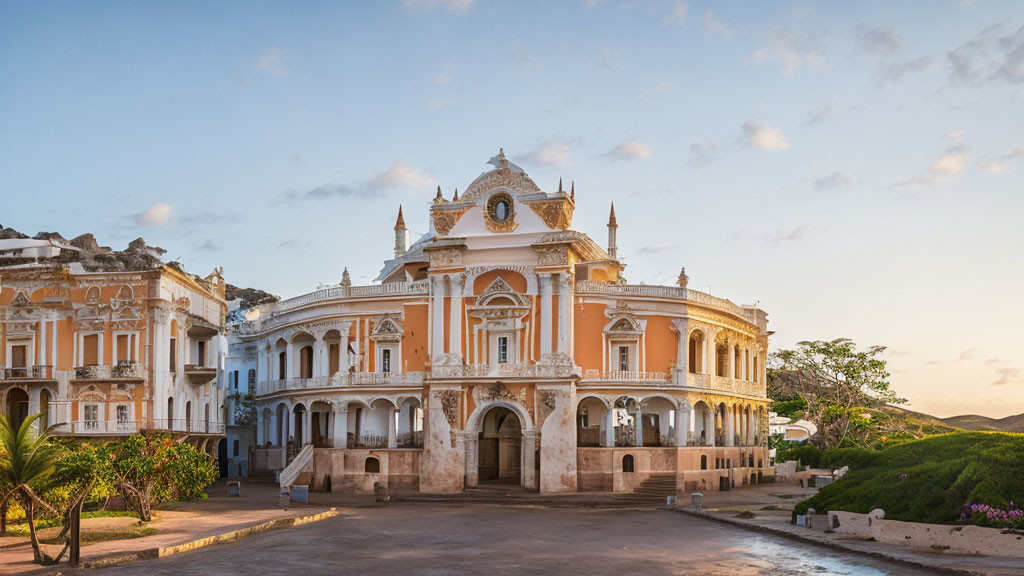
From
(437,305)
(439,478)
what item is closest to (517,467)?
(439,478)

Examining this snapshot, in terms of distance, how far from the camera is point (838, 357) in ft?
199

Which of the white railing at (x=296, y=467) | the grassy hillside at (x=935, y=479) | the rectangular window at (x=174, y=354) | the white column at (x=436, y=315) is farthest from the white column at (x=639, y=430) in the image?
the rectangular window at (x=174, y=354)

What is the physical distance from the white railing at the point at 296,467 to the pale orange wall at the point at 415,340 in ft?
19.4

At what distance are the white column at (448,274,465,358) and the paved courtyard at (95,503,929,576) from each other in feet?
38.4

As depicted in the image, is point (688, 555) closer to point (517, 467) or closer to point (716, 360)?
point (517, 467)

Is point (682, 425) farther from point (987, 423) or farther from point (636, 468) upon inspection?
point (987, 423)

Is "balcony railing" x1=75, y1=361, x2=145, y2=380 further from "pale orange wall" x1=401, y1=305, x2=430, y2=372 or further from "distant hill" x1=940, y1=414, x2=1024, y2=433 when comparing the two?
"distant hill" x1=940, y1=414, x2=1024, y2=433

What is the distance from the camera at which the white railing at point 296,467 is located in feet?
145

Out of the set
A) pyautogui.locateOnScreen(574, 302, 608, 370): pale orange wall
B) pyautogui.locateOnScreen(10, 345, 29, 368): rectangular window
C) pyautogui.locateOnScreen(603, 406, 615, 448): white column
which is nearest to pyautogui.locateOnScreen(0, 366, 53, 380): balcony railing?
pyautogui.locateOnScreen(10, 345, 29, 368): rectangular window

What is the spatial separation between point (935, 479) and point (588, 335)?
20.6 m

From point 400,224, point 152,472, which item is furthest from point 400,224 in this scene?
point 152,472

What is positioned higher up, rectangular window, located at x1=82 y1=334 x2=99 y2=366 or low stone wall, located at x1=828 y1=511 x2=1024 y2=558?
rectangular window, located at x1=82 y1=334 x2=99 y2=366

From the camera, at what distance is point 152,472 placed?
31141mm

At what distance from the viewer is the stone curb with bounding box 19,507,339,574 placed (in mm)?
22000
